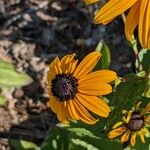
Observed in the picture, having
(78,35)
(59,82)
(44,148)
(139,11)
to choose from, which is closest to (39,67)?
(78,35)

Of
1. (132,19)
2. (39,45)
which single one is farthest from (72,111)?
(39,45)

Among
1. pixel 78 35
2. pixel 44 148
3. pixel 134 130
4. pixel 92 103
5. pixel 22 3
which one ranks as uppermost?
pixel 22 3

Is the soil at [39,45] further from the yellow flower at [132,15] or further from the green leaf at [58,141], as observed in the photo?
the yellow flower at [132,15]

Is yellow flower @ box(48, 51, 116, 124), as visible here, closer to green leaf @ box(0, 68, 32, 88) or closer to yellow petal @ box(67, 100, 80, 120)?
yellow petal @ box(67, 100, 80, 120)

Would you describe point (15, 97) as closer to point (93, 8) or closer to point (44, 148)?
point (44, 148)

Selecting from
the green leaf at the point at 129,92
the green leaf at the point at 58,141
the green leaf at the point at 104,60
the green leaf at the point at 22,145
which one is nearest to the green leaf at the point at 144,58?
the green leaf at the point at 104,60

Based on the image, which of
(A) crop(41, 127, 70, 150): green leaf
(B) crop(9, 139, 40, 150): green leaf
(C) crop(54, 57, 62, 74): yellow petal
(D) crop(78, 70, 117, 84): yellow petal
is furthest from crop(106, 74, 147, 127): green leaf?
(B) crop(9, 139, 40, 150): green leaf
